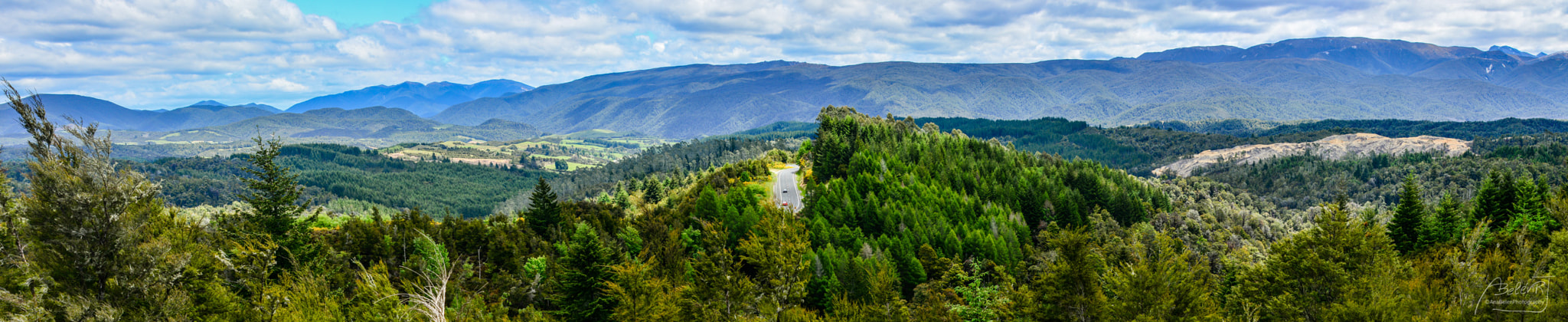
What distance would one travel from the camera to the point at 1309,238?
36.4 meters

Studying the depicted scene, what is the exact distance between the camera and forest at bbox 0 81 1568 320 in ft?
76.2

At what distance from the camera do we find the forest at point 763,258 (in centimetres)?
2322

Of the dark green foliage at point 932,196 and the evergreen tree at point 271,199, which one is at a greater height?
the evergreen tree at point 271,199

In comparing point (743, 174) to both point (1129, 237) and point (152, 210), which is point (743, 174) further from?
point (152, 210)

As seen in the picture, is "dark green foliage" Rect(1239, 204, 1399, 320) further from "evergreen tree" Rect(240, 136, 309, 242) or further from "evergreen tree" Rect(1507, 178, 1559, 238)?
"evergreen tree" Rect(240, 136, 309, 242)

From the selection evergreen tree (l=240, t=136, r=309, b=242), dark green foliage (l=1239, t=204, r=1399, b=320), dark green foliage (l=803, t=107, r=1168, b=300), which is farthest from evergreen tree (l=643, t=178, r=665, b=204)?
dark green foliage (l=1239, t=204, r=1399, b=320)

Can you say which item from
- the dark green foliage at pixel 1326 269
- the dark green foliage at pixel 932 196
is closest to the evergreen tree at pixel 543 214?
the dark green foliage at pixel 932 196

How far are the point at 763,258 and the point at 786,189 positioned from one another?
53340 mm

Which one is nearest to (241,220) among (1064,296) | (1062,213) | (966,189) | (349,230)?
(349,230)

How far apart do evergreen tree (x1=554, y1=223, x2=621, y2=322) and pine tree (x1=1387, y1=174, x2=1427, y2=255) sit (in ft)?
216

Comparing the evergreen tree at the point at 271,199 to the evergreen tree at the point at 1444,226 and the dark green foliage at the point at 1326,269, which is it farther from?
the evergreen tree at the point at 1444,226

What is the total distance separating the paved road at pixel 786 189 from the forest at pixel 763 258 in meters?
2.59

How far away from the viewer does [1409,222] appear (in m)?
62.2

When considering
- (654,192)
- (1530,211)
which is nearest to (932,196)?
(654,192)
